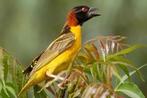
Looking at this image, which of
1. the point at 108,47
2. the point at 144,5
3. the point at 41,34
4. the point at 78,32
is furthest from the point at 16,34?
the point at 108,47

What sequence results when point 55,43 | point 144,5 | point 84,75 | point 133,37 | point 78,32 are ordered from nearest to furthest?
point 84,75
point 55,43
point 78,32
point 144,5
point 133,37

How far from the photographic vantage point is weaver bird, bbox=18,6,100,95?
4672 mm

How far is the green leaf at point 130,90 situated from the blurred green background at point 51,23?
427 centimetres

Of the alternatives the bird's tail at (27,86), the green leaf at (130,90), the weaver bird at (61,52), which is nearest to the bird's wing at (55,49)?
the weaver bird at (61,52)

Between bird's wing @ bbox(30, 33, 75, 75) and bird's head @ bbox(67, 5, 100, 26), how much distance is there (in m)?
0.22

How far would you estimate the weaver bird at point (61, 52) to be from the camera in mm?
4672

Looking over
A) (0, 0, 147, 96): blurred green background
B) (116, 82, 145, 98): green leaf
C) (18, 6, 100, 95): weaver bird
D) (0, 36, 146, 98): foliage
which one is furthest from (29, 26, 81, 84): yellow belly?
(0, 0, 147, 96): blurred green background

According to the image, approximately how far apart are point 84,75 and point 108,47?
211 millimetres

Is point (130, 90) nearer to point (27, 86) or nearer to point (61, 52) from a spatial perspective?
point (27, 86)

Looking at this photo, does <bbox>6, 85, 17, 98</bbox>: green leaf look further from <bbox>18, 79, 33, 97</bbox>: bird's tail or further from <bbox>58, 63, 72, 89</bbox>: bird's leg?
<bbox>58, 63, 72, 89</bbox>: bird's leg

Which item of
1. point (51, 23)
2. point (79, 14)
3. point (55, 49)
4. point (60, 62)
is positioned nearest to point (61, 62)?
point (60, 62)

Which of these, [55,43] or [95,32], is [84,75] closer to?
[55,43]

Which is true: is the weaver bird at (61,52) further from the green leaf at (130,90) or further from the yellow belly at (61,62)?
the green leaf at (130,90)

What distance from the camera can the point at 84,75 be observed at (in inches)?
156
